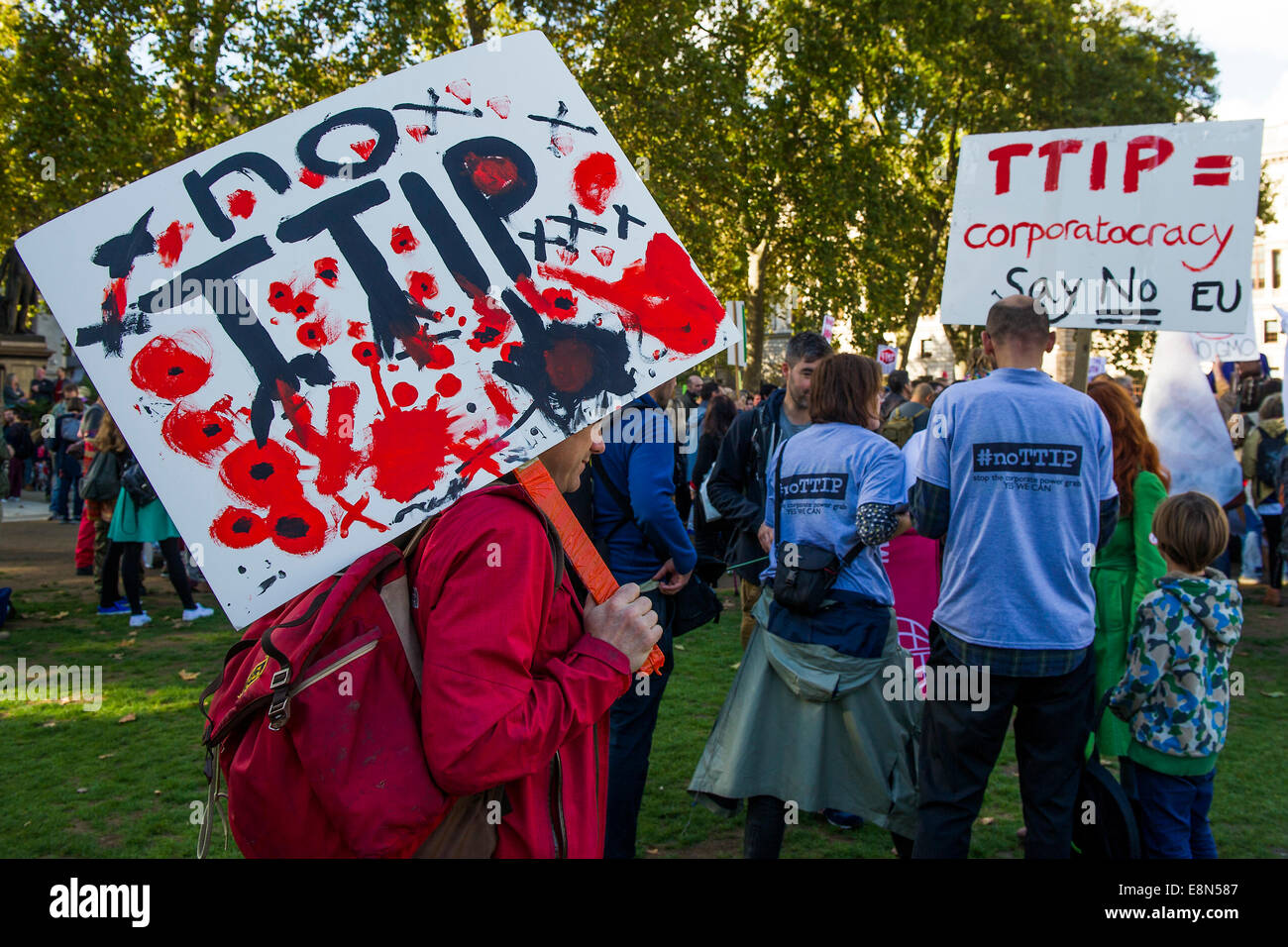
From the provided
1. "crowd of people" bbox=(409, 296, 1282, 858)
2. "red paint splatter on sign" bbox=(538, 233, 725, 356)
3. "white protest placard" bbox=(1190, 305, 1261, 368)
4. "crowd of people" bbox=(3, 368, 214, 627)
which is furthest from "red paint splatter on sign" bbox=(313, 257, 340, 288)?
"white protest placard" bbox=(1190, 305, 1261, 368)

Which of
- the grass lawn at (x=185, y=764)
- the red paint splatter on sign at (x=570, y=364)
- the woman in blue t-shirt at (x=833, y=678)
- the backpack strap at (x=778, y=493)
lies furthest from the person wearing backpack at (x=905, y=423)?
the red paint splatter on sign at (x=570, y=364)

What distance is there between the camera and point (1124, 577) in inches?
153

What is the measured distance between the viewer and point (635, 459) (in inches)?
152

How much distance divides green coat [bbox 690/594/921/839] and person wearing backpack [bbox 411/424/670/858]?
5.75ft

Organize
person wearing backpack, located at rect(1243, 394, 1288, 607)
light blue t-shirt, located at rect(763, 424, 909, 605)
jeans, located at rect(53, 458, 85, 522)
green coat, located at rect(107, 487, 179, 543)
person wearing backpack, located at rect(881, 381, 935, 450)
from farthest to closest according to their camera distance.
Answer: jeans, located at rect(53, 458, 85, 522), person wearing backpack, located at rect(1243, 394, 1288, 607), green coat, located at rect(107, 487, 179, 543), person wearing backpack, located at rect(881, 381, 935, 450), light blue t-shirt, located at rect(763, 424, 909, 605)

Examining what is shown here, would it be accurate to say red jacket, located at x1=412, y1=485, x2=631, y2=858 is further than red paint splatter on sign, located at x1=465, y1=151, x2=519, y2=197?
No

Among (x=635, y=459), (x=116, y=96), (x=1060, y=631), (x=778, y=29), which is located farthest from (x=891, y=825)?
(x=778, y=29)

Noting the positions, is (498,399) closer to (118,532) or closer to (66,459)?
(118,532)

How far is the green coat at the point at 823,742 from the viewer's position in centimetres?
356

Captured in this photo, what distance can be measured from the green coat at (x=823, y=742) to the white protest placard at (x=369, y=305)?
200 cm

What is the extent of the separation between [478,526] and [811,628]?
2227mm

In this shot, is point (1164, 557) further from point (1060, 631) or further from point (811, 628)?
point (811, 628)

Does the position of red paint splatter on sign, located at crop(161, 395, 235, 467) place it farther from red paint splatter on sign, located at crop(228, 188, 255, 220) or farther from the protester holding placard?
the protester holding placard

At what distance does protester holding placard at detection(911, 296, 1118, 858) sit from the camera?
3.13 metres
